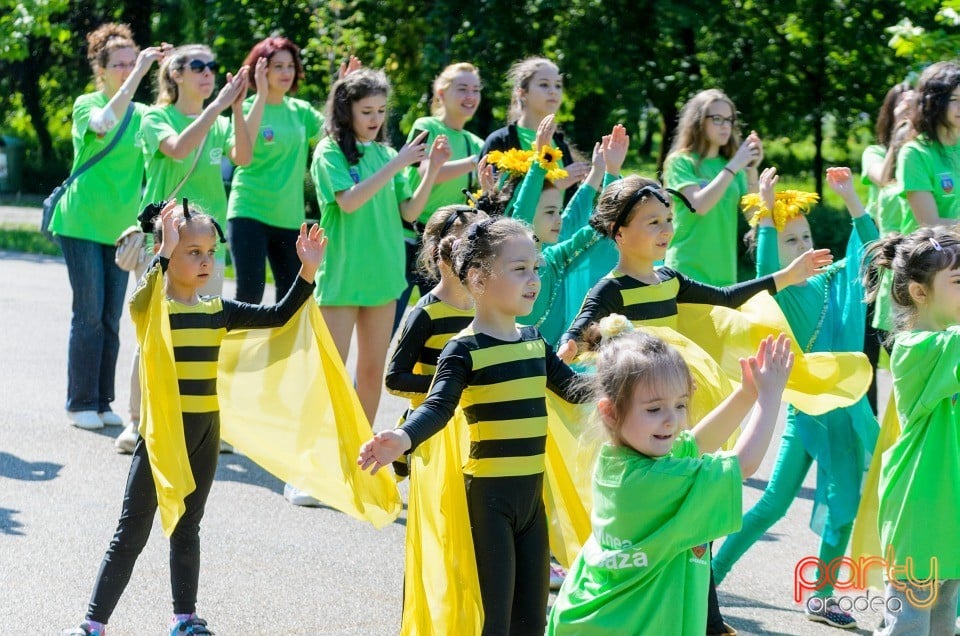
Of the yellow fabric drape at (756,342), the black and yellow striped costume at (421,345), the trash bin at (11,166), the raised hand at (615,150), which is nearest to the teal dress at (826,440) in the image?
the yellow fabric drape at (756,342)

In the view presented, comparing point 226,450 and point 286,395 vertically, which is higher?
point 286,395

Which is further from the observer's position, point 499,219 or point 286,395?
point 286,395

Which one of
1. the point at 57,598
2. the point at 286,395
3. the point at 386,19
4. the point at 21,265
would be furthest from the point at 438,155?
the point at 386,19

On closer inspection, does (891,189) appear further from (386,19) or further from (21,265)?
(386,19)

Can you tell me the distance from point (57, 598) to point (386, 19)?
16.3 meters

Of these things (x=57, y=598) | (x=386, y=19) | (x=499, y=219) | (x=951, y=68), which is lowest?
(x=57, y=598)

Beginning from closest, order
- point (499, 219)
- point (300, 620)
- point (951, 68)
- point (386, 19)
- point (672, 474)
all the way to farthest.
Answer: point (672, 474) → point (499, 219) → point (300, 620) → point (951, 68) → point (386, 19)

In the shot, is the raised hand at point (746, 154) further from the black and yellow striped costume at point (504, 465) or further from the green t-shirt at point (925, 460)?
the black and yellow striped costume at point (504, 465)

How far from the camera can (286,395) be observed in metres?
5.43

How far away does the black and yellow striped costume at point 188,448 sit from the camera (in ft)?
15.4

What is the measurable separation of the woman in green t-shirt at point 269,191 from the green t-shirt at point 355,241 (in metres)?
0.68

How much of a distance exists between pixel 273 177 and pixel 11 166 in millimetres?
25972

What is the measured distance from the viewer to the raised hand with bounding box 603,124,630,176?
6.04m

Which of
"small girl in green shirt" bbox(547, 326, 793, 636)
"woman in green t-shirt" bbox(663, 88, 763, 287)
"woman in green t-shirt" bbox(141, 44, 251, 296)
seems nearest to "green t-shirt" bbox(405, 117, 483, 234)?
"woman in green t-shirt" bbox(141, 44, 251, 296)
